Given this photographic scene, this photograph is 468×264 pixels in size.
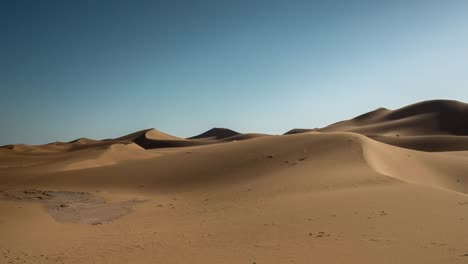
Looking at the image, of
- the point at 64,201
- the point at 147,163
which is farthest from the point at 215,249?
the point at 147,163

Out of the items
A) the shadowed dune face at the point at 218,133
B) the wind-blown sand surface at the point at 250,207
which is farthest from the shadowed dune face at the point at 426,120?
the wind-blown sand surface at the point at 250,207

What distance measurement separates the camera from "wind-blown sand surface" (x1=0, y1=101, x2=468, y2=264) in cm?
693

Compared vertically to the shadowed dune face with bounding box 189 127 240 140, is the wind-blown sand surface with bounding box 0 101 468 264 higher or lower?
lower

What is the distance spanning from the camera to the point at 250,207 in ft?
36.8

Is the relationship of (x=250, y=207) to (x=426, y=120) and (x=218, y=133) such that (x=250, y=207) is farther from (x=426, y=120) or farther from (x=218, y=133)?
(x=218, y=133)

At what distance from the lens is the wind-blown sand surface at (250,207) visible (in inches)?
273

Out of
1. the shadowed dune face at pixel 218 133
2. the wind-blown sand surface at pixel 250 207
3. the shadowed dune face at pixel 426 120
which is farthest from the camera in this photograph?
the shadowed dune face at pixel 218 133

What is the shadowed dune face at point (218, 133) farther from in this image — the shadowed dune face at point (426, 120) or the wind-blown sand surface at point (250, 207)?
the wind-blown sand surface at point (250, 207)

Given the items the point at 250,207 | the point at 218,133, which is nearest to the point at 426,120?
the point at 218,133

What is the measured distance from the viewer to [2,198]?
1683 centimetres

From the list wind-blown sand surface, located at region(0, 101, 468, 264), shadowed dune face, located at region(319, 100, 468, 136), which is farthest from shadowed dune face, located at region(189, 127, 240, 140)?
wind-blown sand surface, located at region(0, 101, 468, 264)

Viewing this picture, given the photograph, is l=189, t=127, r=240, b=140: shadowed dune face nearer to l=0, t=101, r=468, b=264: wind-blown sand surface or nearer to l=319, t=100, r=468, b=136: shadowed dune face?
l=319, t=100, r=468, b=136: shadowed dune face

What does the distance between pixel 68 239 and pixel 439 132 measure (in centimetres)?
5876

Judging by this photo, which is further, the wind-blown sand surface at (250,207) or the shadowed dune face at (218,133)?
the shadowed dune face at (218,133)
